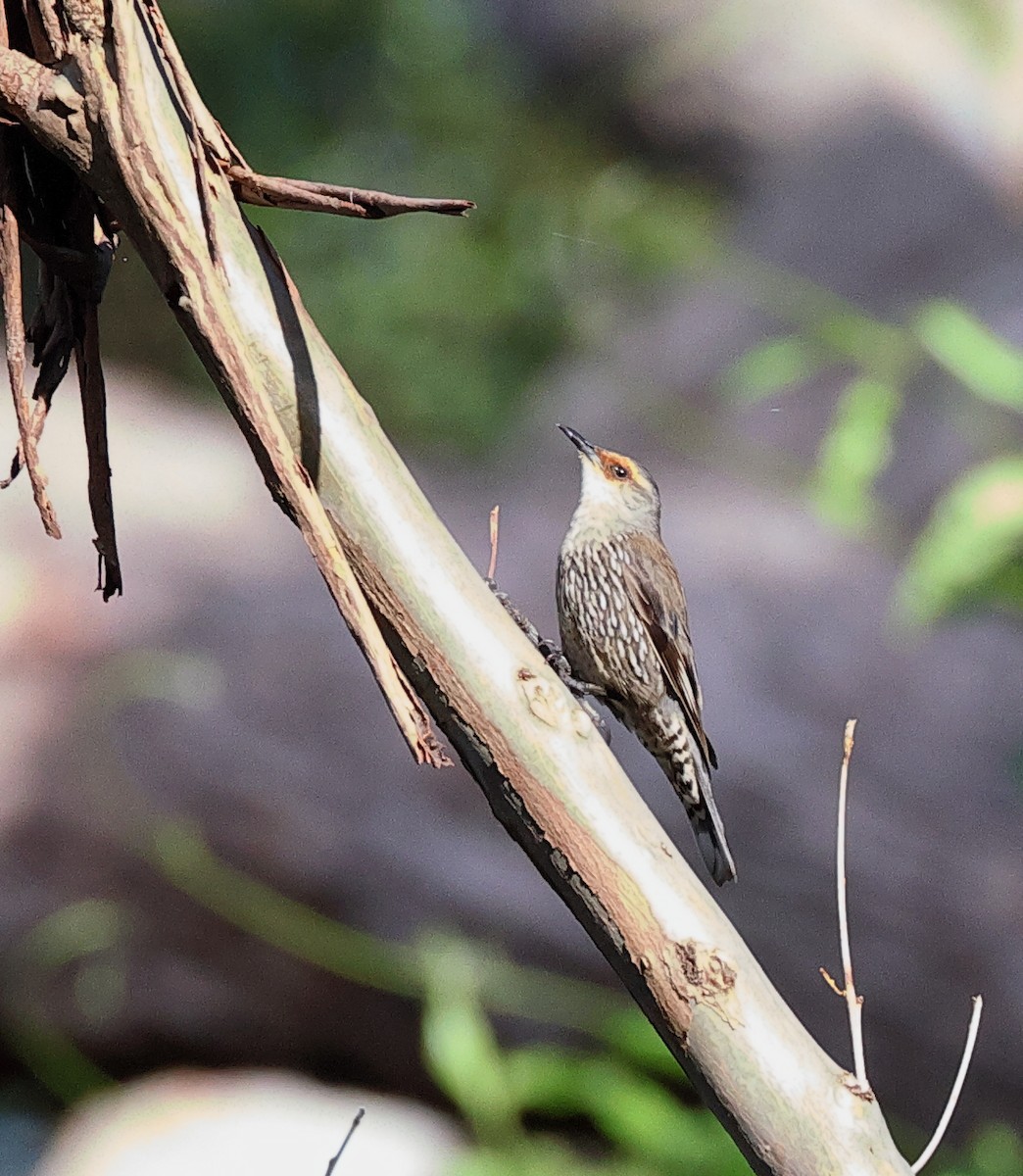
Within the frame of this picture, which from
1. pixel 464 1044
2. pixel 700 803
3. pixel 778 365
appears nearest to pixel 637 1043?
pixel 464 1044

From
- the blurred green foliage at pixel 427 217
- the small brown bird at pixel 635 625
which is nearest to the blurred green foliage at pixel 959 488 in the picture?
the small brown bird at pixel 635 625

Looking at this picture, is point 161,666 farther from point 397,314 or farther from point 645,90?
point 645,90

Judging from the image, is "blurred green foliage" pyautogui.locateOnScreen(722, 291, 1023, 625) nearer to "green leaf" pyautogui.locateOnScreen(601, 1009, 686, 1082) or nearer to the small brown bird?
the small brown bird

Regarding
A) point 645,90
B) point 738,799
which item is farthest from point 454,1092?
point 645,90

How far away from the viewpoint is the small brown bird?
4.88 feet

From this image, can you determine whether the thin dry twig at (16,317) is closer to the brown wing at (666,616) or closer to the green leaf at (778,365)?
the brown wing at (666,616)

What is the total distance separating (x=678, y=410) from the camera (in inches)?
140

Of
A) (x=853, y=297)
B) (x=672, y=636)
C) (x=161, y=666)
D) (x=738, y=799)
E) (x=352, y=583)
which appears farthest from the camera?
(x=853, y=297)

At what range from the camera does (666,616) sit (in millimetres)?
1562

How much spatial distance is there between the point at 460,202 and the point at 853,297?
3284 millimetres

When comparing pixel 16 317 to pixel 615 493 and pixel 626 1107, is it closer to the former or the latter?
pixel 615 493

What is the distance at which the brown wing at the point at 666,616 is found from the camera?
1496 millimetres

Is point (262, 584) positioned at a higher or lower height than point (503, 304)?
lower

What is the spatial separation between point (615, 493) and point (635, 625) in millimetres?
181
